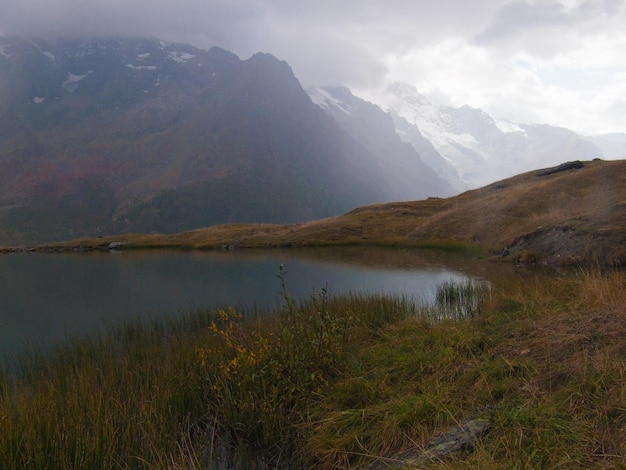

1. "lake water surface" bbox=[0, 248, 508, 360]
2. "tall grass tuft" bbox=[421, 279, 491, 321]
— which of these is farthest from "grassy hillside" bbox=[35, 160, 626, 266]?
"tall grass tuft" bbox=[421, 279, 491, 321]

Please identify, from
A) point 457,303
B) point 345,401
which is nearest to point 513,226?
point 457,303

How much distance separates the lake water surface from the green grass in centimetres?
635

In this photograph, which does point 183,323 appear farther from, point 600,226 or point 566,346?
point 600,226

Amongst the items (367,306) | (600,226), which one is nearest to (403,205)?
(600,226)

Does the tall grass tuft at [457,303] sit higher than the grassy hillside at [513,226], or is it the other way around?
the grassy hillside at [513,226]

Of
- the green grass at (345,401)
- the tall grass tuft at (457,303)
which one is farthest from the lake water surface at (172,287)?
the green grass at (345,401)

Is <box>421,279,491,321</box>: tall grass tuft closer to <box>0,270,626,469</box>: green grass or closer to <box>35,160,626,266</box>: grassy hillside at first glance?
<box>0,270,626,469</box>: green grass

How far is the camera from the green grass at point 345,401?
5316mm

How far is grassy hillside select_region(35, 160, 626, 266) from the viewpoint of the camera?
28797 mm

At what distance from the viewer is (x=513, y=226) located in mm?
41844

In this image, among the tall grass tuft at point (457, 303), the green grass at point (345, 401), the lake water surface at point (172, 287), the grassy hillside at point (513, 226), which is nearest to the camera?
the green grass at point (345, 401)

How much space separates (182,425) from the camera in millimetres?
7059

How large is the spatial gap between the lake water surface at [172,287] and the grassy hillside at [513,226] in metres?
5.80

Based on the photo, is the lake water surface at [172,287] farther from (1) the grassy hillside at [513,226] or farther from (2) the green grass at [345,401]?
(2) the green grass at [345,401]
